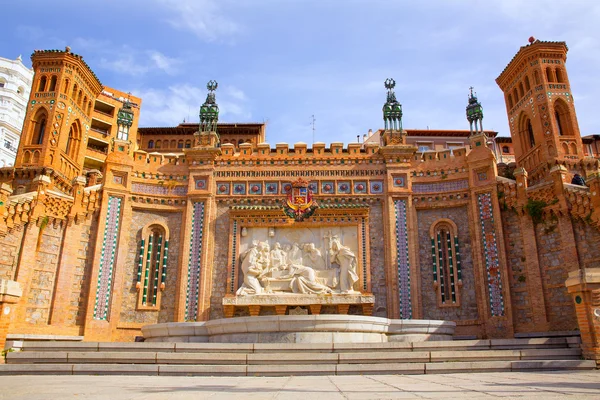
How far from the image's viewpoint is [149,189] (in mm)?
27766

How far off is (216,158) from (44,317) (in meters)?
11.8

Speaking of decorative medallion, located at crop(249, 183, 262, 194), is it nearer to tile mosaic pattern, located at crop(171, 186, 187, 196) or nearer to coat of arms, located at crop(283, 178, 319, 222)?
coat of arms, located at crop(283, 178, 319, 222)

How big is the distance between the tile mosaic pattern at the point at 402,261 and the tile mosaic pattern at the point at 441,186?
4.19 feet

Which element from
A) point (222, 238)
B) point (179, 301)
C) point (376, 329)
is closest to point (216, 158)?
point (222, 238)

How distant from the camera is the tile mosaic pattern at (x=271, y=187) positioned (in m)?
27.9

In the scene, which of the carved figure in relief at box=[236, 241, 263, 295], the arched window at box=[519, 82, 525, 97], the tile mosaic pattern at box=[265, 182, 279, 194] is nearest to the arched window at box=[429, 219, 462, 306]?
the tile mosaic pattern at box=[265, 182, 279, 194]

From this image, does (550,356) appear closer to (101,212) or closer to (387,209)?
(387,209)

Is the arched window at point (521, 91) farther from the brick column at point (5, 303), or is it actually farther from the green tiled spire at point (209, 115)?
the brick column at point (5, 303)

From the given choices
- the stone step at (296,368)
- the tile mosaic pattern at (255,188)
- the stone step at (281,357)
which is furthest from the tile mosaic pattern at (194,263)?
the stone step at (296,368)

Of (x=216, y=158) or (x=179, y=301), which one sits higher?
(x=216, y=158)

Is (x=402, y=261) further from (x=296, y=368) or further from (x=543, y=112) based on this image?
(x=296, y=368)

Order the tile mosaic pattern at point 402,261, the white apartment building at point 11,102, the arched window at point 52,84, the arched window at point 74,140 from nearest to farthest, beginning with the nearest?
→ 1. the tile mosaic pattern at point 402,261
2. the arched window at point 52,84
3. the arched window at point 74,140
4. the white apartment building at point 11,102

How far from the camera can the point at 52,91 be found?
30.7 meters

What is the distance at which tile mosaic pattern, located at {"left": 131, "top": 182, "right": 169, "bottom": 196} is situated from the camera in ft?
90.3
